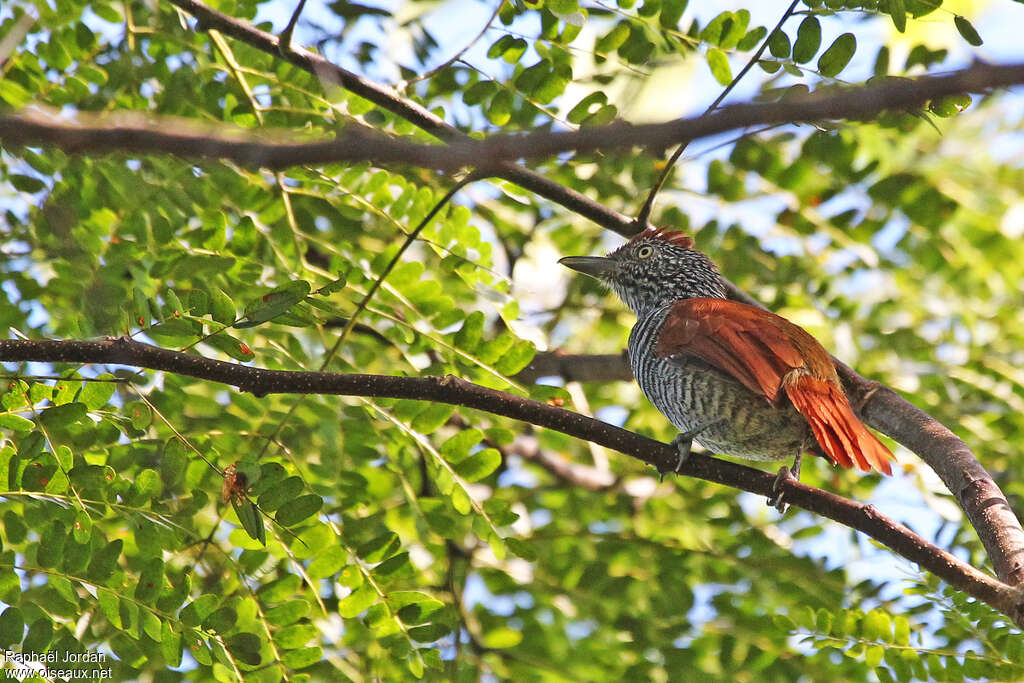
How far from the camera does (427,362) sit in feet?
12.8

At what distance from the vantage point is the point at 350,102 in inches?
150

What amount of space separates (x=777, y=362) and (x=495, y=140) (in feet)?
7.73

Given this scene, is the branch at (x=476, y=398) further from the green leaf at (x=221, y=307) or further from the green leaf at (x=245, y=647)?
the green leaf at (x=245, y=647)

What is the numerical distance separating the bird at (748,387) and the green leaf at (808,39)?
798mm

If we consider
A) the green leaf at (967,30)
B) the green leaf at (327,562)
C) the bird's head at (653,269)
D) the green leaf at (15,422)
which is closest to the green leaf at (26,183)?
the green leaf at (15,422)

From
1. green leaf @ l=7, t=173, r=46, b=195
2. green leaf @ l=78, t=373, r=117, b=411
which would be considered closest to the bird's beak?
green leaf @ l=7, t=173, r=46, b=195

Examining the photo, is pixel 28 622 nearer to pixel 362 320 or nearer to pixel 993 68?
pixel 362 320

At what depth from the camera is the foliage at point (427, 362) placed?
291 centimetres

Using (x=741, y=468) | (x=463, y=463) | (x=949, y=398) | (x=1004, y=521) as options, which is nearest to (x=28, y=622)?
(x=463, y=463)

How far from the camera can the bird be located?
3204 mm

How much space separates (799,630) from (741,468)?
861 mm

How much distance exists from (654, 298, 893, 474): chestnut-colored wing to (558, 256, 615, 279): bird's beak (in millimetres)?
878

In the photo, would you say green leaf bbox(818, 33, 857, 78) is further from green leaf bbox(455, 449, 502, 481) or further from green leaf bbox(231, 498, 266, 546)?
green leaf bbox(231, 498, 266, 546)

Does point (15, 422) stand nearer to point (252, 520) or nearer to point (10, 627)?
point (10, 627)
